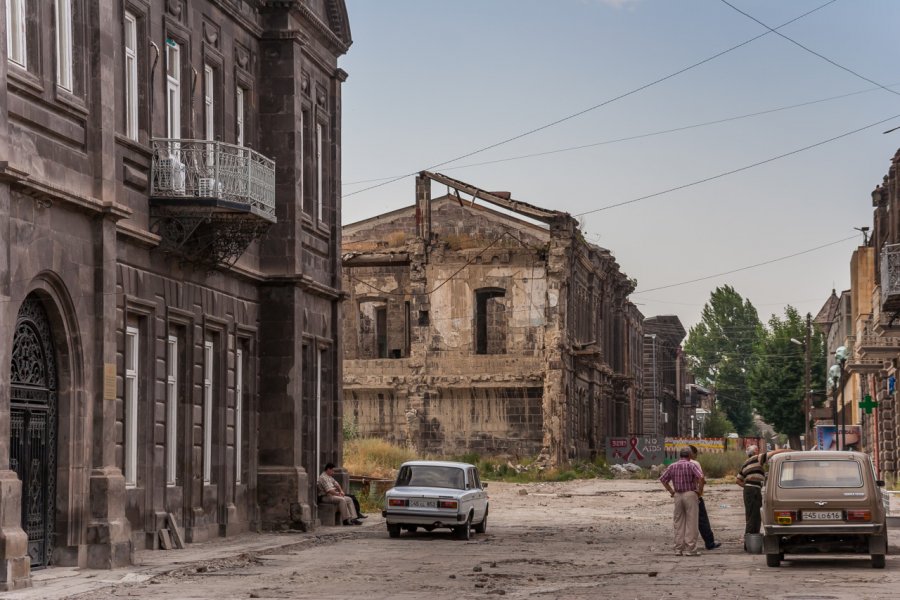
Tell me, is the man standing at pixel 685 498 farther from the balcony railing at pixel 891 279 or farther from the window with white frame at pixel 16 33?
the balcony railing at pixel 891 279

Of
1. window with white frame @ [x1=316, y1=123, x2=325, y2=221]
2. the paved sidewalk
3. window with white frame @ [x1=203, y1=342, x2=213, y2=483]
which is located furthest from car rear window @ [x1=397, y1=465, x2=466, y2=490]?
window with white frame @ [x1=316, y1=123, x2=325, y2=221]

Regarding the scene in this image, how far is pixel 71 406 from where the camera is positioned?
21.1 m

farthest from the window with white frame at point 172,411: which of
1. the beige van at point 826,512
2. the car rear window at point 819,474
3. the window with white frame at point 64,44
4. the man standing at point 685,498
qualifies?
the car rear window at point 819,474

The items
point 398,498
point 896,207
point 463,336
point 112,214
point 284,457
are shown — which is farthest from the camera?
point 463,336

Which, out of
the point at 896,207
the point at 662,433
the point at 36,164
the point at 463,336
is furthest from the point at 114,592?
the point at 662,433

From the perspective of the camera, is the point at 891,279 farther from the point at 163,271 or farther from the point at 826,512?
the point at 163,271

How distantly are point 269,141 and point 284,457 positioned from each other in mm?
6100

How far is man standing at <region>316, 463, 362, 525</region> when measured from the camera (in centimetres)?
3253

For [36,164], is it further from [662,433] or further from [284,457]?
[662,433]

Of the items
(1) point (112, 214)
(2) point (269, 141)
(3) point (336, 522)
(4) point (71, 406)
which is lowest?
(3) point (336, 522)

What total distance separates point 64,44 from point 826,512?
11.9 meters

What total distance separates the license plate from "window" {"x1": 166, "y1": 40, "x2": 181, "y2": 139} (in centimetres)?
1191

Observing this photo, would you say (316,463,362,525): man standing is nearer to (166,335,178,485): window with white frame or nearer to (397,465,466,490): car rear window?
(397,465,466,490): car rear window

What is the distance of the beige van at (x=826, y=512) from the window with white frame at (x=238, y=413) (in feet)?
37.1
